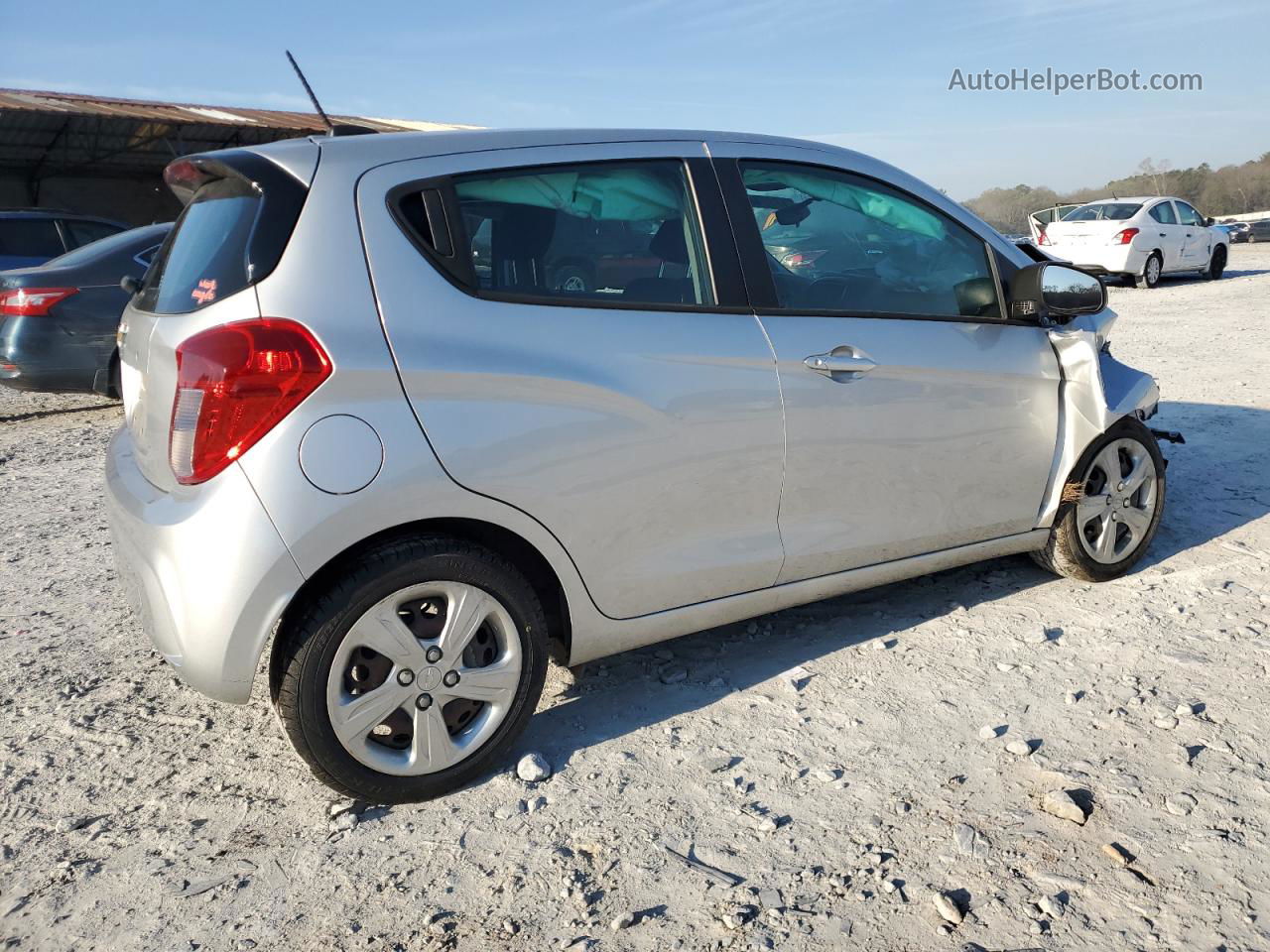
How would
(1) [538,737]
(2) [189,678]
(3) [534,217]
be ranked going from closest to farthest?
(2) [189,678] < (3) [534,217] < (1) [538,737]

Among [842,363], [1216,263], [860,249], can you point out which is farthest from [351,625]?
[1216,263]

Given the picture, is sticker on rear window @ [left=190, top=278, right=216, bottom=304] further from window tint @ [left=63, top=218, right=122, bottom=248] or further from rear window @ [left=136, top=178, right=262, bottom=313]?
window tint @ [left=63, top=218, right=122, bottom=248]

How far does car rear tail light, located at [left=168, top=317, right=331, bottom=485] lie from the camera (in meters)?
2.51

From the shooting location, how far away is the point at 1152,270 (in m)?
17.7

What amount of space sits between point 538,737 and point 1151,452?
2.72 meters

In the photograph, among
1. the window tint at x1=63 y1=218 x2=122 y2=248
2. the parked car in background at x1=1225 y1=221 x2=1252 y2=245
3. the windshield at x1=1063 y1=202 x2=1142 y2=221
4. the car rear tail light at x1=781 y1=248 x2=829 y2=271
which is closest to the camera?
the car rear tail light at x1=781 y1=248 x2=829 y2=271

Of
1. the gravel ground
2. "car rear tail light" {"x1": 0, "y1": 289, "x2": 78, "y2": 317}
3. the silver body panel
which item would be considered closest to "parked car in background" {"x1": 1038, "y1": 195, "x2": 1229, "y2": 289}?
the gravel ground

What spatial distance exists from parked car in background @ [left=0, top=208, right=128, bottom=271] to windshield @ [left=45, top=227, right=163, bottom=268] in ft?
5.16

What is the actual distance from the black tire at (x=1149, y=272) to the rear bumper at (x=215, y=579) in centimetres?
1797

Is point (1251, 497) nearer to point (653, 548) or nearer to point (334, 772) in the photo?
point (653, 548)

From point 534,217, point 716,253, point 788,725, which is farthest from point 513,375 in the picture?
point 788,725

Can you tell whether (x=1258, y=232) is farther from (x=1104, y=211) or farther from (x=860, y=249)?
(x=860, y=249)

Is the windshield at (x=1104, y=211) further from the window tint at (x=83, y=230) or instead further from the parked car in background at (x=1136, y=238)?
the window tint at (x=83, y=230)

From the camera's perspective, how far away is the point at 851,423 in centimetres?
333
